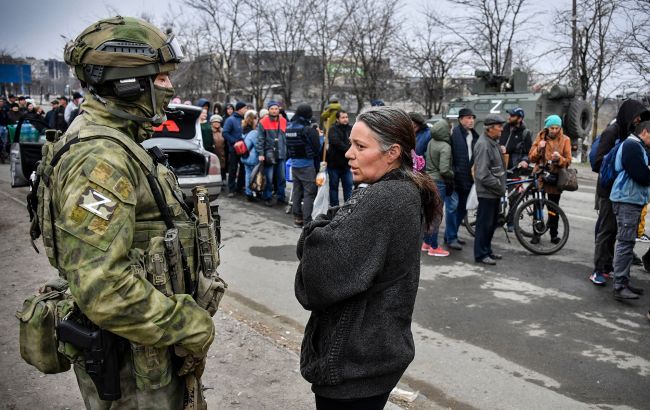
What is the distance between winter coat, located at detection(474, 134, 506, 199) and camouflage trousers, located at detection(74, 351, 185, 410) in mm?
5316

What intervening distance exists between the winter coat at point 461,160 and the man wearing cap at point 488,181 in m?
0.51

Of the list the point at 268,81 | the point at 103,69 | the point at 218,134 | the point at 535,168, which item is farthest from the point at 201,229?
the point at 268,81

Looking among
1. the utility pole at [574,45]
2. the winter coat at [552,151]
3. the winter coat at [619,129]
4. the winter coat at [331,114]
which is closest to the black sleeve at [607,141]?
the winter coat at [619,129]

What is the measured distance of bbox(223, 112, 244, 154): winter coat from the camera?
37.8 ft

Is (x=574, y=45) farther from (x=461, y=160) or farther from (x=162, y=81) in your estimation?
(x=162, y=81)

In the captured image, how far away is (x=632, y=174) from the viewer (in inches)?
211

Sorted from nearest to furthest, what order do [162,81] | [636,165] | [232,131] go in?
[162,81] → [636,165] → [232,131]

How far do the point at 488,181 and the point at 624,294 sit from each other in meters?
1.90

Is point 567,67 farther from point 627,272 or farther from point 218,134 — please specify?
point 627,272

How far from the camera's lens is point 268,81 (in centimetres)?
2398

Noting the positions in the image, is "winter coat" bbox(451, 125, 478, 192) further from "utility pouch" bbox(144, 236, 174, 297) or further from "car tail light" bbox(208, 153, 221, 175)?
"utility pouch" bbox(144, 236, 174, 297)

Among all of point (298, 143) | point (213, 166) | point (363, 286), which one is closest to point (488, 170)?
point (298, 143)

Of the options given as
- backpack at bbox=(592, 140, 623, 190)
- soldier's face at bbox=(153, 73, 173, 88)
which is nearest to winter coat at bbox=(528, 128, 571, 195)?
backpack at bbox=(592, 140, 623, 190)

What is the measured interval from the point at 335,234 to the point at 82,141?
892mm
